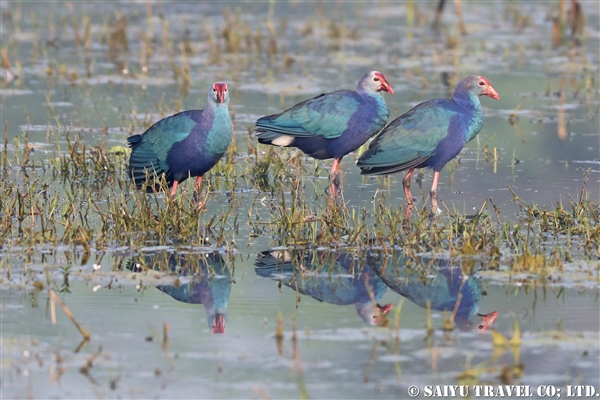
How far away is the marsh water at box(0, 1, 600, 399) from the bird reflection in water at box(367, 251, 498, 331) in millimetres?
16

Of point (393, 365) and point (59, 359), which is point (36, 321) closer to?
point (59, 359)

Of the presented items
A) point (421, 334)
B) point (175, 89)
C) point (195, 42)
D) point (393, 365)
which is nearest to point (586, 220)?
point (421, 334)

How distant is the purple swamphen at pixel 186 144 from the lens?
8.00m

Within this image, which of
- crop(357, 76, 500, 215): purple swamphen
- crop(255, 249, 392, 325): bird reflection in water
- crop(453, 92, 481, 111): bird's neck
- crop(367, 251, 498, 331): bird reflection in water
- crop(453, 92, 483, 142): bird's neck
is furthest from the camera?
crop(453, 92, 481, 111): bird's neck

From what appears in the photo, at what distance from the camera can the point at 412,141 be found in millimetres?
8227

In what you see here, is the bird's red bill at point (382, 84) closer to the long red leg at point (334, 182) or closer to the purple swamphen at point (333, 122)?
the purple swamphen at point (333, 122)

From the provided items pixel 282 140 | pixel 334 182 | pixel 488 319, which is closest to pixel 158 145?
pixel 282 140

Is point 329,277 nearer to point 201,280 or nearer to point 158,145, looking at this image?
point 201,280

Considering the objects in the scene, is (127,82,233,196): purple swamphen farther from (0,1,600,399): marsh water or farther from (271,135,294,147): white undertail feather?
(271,135,294,147): white undertail feather

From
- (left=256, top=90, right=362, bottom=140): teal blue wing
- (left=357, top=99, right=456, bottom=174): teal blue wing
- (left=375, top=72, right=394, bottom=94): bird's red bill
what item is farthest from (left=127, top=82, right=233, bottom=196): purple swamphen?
(left=375, top=72, right=394, bottom=94): bird's red bill

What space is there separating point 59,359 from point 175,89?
30.3ft

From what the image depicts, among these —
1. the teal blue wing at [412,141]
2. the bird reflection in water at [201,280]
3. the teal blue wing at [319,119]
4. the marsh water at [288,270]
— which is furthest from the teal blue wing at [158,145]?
the bird reflection in water at [201,280]

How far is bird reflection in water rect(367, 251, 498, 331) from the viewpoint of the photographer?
5.78m

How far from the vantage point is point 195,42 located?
701 inches
